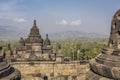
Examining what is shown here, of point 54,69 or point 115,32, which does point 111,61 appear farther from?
point 54,69

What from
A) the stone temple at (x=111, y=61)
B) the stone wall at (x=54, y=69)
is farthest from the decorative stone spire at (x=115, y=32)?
the stone wall at (x=54, y=69)

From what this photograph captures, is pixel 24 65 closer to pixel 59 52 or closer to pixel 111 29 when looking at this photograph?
pixel 59 52

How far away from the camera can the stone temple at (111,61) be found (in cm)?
694

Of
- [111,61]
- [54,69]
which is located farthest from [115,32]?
[54,69]

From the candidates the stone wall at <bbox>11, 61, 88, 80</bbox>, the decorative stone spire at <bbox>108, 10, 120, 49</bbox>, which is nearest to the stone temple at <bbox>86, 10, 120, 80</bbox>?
the decorative stone spire at <bbox>108, 10, 120, 49</bbox>

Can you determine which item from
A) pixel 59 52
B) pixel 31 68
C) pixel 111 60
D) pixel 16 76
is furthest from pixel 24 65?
pixel 111 60

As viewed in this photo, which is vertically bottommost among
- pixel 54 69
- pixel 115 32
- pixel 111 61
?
pixel 54 69

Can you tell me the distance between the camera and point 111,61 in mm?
7203

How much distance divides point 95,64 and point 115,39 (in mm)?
929

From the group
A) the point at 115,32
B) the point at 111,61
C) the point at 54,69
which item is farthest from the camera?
the point at 54,69

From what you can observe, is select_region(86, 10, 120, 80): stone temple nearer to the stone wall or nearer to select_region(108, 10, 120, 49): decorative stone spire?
select_region(108, 10, 120, 49): decorative stone spire

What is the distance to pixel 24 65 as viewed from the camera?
2042 cm

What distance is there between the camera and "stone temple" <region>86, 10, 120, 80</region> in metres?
6.94

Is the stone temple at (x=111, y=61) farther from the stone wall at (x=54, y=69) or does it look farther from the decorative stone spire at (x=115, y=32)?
the stone wall at (x=54, y=69)
